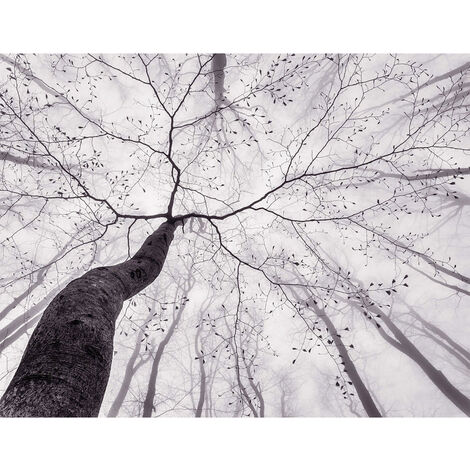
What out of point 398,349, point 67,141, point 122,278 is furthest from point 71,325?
point 398,349

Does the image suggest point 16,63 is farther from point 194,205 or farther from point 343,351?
point 343,351

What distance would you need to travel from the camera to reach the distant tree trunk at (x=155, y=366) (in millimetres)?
8177

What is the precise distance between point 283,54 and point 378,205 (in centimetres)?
195

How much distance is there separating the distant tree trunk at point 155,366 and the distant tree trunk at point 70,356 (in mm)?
7205

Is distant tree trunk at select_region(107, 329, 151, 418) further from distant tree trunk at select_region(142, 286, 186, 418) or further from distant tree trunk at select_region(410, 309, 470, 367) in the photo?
distant tree trunk at select_region(410, 309, 470, 367)

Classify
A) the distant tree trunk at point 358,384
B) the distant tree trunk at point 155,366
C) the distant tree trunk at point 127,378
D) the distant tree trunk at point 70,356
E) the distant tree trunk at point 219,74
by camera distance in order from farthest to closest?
the distant tree trunk at point 127,378 < the distant tree trunk at point 155,366 < the distant tree trunk at point 358,384 < the distant tree trunk at point 219,74 < the distant tree trunk at point 70,356

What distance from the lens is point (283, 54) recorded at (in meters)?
3.39

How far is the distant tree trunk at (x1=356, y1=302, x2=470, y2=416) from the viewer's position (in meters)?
6.36

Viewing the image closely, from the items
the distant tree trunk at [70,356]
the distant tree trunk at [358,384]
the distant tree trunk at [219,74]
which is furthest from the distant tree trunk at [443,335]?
the distant tree trunk at [70,356]

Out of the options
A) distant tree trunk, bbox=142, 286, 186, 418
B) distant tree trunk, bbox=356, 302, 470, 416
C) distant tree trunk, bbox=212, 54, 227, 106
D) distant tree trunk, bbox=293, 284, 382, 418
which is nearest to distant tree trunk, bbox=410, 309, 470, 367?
distant tree trunk, bbox=356, 302, 470, 416

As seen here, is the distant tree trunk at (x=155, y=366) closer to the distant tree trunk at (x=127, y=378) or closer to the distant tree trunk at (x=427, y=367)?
the distant tree trunk at (x=127, y=378)

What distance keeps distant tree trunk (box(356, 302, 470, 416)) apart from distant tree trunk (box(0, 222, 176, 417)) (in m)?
5.54

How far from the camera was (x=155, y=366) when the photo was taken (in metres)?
8.93

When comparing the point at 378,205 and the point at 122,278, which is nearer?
the point at 122,278
